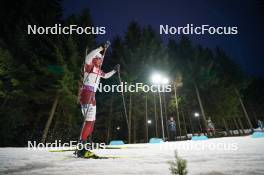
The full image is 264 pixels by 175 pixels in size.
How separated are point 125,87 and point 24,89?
40.8ft

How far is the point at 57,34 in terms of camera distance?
22453 mm

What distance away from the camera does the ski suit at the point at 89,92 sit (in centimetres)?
564

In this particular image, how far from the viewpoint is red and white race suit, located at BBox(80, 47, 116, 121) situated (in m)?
5.67

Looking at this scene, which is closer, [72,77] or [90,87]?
[90,87]

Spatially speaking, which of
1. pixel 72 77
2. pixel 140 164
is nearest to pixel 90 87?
pixel 140 164

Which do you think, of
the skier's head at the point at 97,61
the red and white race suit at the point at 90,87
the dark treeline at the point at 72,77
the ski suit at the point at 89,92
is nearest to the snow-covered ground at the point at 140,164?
the ski suit at the point at 89,92

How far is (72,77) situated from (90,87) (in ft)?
49.6

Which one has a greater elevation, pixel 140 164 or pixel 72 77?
pixel 72 77

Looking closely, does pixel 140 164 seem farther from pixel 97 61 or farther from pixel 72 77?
pixel 72 77

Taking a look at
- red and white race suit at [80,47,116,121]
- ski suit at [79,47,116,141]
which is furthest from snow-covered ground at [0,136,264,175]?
red and white race suit at [80,47,116,121]

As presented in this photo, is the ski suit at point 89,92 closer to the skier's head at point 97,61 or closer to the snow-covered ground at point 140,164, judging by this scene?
the skier's head at point 97,61

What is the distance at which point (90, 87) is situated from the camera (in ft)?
18.9

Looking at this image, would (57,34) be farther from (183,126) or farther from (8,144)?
(183,126)

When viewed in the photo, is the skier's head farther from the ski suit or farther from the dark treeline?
the dark treeline
